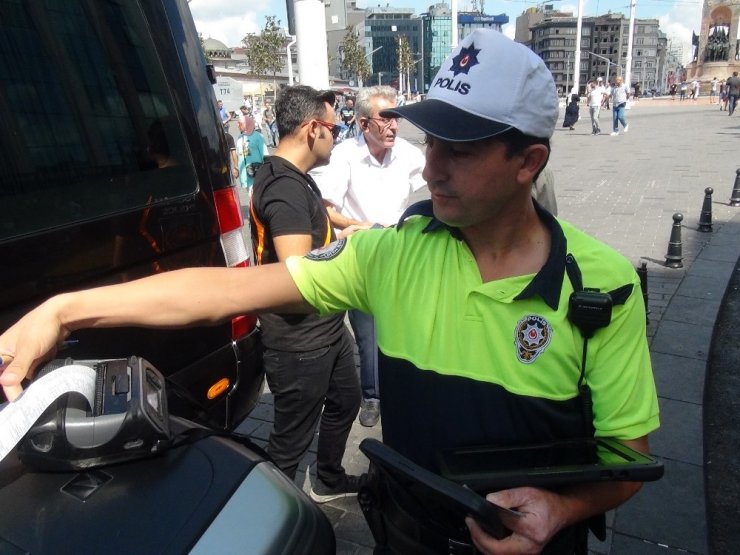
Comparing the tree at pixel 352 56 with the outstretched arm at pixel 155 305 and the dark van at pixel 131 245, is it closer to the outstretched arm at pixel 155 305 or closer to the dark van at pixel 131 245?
the dark van at pixel 131 245

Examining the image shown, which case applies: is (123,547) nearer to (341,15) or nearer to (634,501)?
(634,501)

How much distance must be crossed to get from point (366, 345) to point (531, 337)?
7.68 feet

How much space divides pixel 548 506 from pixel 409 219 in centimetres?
80

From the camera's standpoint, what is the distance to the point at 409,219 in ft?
5.49

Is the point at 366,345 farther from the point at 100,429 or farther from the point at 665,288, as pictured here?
the point at 665,288

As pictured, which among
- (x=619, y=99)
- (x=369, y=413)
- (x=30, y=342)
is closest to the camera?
(x=30, y=342)

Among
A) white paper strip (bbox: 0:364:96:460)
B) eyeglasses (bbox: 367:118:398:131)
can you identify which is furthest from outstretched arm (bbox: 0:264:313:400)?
eyeglasses (bbox: 367:118:398:131)

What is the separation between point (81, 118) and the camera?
6.84ft

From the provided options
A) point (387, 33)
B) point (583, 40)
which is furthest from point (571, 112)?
point (583, 40)

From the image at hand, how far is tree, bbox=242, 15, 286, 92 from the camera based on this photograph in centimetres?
4491

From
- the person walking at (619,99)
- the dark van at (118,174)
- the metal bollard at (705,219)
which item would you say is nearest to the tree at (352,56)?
the person walking at (619,99)

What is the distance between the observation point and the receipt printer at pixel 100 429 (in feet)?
3.67

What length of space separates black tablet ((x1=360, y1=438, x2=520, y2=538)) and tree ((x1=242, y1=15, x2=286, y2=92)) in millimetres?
46683

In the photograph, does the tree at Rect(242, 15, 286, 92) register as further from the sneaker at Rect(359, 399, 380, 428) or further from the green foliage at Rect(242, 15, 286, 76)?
the sneaker at Rect(359, 399, 380, 428)
